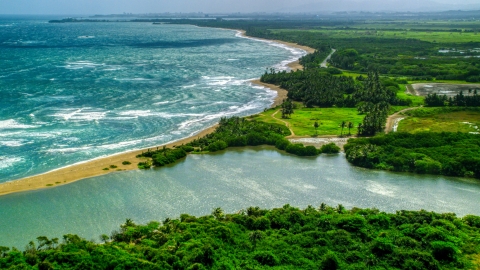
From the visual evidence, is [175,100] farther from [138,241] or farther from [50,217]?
[138,241]

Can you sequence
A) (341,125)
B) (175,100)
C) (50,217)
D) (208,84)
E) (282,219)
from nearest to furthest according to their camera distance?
1. (282,219)
2. (50,217)
3. (341,125)
4. (175,100)
5. (208,84)

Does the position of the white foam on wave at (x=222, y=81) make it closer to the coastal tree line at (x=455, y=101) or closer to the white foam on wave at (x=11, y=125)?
the coastal tree line at (x=455, y=101)

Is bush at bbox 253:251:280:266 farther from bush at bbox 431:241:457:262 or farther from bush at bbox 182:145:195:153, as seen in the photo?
bush at bbox 182:145:195:153

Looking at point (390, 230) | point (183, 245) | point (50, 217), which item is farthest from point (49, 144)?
point (390, 230)

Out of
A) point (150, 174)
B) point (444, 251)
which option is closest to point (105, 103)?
point (150, 174)

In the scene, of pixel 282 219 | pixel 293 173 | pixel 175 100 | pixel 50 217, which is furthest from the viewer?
pixel 175 100
